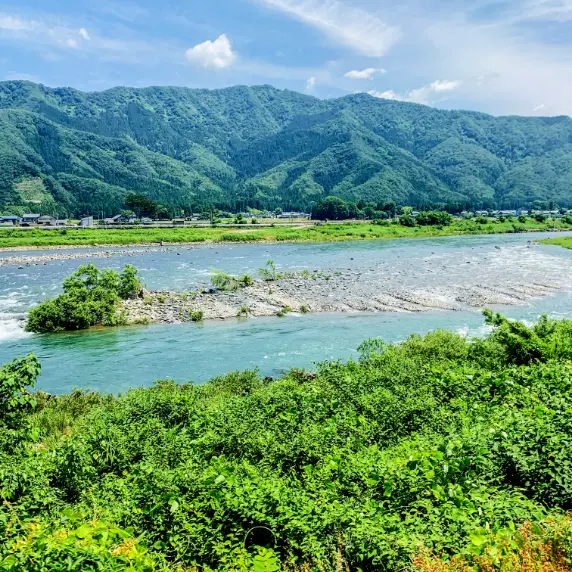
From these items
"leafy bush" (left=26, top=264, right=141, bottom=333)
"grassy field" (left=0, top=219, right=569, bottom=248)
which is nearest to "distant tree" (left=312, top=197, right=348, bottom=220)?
"grassy field" (left=0, top=219, right=569, bottom=248)

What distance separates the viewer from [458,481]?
7.64m

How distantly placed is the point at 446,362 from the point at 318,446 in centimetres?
1014

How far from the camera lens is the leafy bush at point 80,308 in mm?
33812

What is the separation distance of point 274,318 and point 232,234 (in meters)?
79.2

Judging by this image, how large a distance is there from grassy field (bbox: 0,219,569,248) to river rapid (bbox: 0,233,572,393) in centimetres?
2795

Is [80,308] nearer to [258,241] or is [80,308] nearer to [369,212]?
[258,241]

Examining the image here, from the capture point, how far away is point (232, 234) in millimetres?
113188

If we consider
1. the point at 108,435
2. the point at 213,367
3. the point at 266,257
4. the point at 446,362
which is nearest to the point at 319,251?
the point at 266,257

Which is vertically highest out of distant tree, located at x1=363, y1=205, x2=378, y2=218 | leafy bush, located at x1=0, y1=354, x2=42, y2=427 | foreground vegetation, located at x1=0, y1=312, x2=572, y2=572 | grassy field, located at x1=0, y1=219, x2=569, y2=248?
distant tree, located at x1=363, y1=205, x2=378, y2=218

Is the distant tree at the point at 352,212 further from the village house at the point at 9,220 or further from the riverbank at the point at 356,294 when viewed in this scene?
the riverbank at the point at 356,294

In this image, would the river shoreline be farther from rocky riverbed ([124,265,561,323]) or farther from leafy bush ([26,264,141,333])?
leafy bush ([26,264,141,333])

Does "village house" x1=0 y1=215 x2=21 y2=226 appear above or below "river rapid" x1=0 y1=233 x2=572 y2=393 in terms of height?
above

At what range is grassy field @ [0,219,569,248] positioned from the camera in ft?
337

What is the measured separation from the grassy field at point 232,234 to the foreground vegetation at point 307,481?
3832 inches
